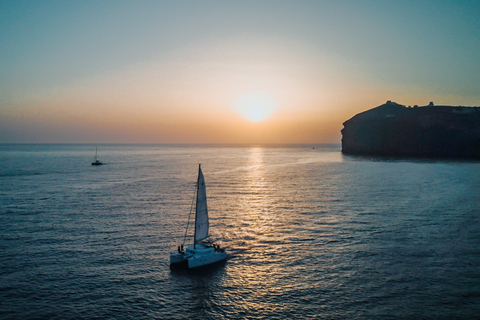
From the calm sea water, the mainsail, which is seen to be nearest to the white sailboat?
A: the mainsail

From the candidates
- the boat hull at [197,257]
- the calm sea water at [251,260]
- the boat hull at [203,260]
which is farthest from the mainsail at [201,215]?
the calm sea water at [251,260]

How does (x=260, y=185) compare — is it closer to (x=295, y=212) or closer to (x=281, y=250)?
(x=295, y=212)

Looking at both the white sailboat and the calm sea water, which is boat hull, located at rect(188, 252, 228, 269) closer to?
the white sailboat

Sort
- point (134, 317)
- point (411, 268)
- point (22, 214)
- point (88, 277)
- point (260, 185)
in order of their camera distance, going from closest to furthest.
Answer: point (134, 317), point (88, 277), point (411, 268), point (22, 214), point (260, 185)

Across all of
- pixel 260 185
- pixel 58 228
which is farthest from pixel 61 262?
pixel 260 185

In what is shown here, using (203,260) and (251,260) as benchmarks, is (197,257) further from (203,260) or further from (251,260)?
(251,260)

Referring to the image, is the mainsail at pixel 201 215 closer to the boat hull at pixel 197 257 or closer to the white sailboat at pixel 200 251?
the white sailboat at pixel 200 251

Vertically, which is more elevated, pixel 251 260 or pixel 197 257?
pixel 197 257

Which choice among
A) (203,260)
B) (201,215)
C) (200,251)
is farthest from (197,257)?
(201,215)
